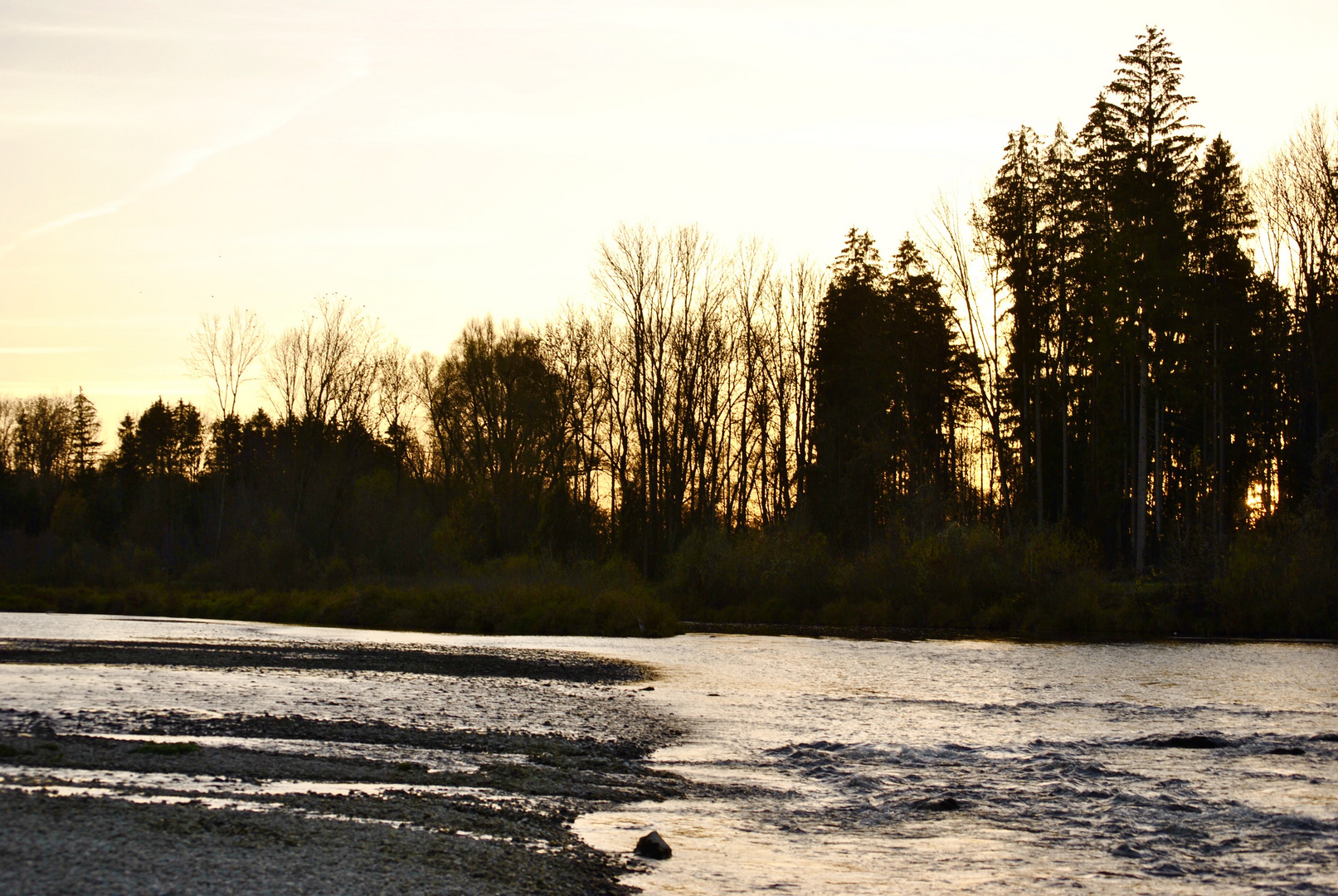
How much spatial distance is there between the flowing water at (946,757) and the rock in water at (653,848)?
194mm

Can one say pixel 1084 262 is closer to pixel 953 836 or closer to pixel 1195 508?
pixel 1195 508

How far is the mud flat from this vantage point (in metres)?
8.27

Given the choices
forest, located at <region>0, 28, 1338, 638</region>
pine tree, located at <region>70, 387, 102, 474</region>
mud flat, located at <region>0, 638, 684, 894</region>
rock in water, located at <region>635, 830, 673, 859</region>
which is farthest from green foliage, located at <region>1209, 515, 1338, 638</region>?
pine tree, located at <region>70, 387, 102, 474</region>

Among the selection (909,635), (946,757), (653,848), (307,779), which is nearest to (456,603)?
(909,635)

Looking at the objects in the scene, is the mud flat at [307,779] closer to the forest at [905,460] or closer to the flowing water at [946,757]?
the flowing water at [946,757]

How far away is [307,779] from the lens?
1192 centimetres

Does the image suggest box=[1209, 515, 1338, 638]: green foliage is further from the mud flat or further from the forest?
the mud flat

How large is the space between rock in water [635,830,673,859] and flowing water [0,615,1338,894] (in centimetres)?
19

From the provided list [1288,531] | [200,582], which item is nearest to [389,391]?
[200,582]

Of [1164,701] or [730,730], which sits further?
[1164,701]

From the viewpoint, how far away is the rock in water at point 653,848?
9750 millimetres

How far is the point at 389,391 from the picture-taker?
7950 cm

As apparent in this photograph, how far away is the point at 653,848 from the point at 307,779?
410cm

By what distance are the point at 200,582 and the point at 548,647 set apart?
29.4 metres
